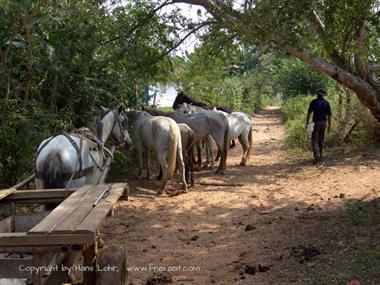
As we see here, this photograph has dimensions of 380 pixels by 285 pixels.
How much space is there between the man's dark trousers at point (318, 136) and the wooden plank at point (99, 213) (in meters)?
8.51

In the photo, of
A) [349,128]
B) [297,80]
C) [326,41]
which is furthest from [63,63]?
[297,80]

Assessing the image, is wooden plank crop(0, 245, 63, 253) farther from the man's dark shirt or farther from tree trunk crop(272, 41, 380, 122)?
the man's dark shirt

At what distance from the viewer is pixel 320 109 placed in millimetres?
11703

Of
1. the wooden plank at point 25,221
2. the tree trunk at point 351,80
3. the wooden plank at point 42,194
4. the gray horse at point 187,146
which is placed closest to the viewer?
the wooden plank at point 42,194

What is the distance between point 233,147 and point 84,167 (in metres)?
11.1

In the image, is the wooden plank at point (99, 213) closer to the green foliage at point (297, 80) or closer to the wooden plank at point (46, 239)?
the wooden plank at point (46, 239)

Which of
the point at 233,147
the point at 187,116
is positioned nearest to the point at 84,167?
the point at 187,116

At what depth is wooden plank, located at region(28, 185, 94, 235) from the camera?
2.96 metres

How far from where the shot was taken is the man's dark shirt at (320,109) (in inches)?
460

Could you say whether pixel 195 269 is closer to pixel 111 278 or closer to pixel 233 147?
pixel 111 278

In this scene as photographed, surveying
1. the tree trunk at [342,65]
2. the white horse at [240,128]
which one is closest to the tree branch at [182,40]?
the tree trunk at [342,65]

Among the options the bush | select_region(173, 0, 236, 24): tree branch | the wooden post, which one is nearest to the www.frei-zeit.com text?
the wooden post

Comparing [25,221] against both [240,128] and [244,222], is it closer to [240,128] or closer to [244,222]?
[244,222]

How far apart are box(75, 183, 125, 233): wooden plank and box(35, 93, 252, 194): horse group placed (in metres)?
1.17
